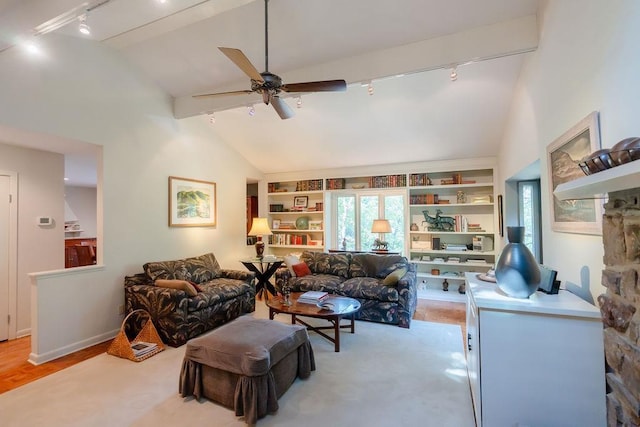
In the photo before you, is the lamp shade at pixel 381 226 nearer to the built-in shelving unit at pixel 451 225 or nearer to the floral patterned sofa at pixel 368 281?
the built-in shelving unit at pixel 451 225

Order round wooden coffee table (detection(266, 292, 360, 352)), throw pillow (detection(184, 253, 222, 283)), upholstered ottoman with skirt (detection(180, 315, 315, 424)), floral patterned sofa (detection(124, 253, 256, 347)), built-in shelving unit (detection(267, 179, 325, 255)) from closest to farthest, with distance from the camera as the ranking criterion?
upholstered ottoman with skirt (detection(180, 315, 315, 424)), round wooden coffee table (detection(266, 292, 360, 352)), floral patterned sofa (detection(124, 253, 256, 347)), throw pillow (detection(184, 253, 222, 283)), built-in shelving unit (detection(267, 179, 325, 255))

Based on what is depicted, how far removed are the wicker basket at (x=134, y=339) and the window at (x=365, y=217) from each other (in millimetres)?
3658

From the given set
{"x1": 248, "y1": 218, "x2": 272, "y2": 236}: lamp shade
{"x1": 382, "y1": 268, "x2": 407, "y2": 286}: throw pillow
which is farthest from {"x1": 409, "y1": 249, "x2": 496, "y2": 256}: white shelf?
{"x1": 248, "y1": 218, "x2": 272, "y2": 236}: lamp shade

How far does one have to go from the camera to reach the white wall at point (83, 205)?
7704mm

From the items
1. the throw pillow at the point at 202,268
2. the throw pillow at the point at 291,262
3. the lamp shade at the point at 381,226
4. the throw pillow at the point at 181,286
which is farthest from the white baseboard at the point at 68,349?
the lamp shade at the point at 381,226

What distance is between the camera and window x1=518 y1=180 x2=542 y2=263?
3.74 metres

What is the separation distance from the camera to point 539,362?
5.27ft

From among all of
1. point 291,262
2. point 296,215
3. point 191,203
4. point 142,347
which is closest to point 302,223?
point 296,215

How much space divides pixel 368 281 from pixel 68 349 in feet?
11.3

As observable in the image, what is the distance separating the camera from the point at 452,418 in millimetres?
2018

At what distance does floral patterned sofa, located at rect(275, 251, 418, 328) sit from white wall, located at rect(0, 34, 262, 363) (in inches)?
71.6

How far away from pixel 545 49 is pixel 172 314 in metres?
4.16

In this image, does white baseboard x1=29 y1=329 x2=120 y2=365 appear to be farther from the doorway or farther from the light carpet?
the doorway

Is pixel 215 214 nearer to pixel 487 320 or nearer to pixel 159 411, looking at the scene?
pixel 159 411
